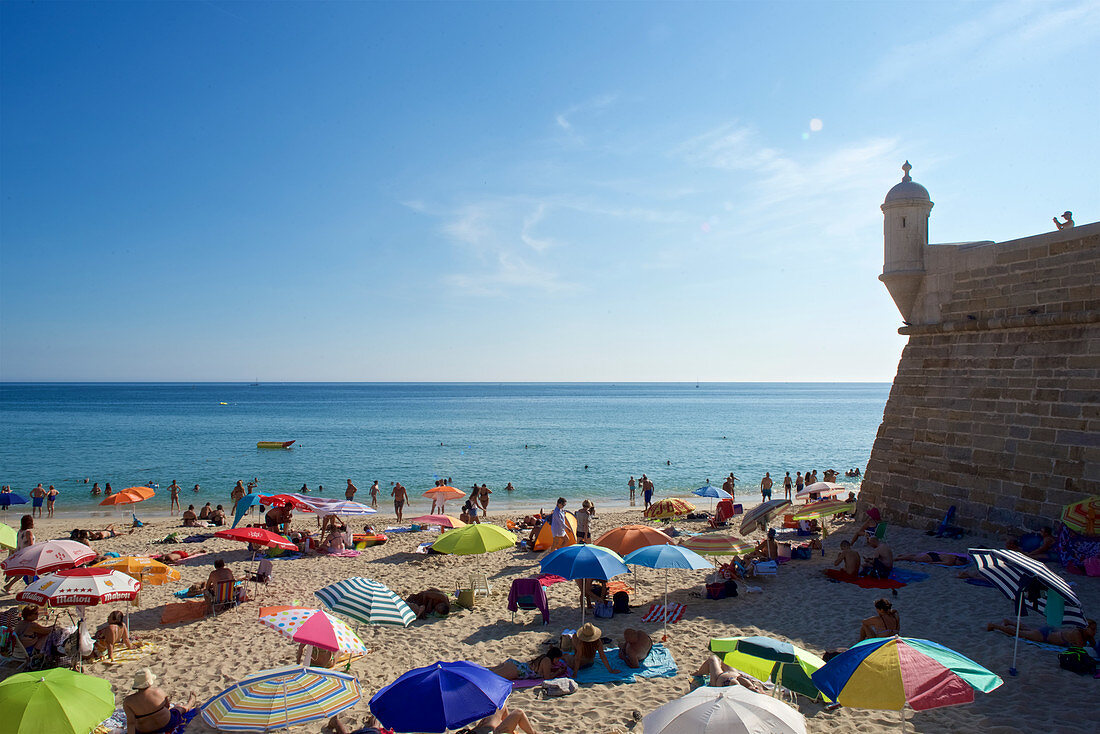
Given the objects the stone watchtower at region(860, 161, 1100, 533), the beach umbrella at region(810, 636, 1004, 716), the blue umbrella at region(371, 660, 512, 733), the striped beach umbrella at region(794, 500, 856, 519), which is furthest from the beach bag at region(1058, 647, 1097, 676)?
the blue umbrella at region(371, 660, 512, 733)

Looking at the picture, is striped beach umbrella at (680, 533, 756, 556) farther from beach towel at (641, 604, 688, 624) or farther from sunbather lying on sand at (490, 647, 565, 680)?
sunbather lying on sand at (490, 647, 565, 680)

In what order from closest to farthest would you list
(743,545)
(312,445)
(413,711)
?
(413,711) → (743,545) → (312,445)

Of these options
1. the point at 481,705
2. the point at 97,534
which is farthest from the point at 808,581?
the point at 97,534

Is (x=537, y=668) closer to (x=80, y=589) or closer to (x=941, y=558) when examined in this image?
(x=80, y=589)

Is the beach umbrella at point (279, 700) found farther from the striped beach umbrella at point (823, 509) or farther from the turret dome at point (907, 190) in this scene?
the turret dome at point (907, 190)

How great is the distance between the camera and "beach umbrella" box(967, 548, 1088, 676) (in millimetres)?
6957

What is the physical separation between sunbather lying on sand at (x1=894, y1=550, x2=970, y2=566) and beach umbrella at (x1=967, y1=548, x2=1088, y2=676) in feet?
14.2

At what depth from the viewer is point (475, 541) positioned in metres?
10.7

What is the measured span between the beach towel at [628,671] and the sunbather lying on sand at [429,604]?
3.16 metres

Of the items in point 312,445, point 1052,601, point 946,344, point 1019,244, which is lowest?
point 312,445

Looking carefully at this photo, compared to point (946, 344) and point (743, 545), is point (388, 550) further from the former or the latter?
point (946, 344)

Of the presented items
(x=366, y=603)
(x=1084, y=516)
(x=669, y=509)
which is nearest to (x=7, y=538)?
(x=366, y=603)

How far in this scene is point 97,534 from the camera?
17578mm

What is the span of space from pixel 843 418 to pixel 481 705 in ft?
343
